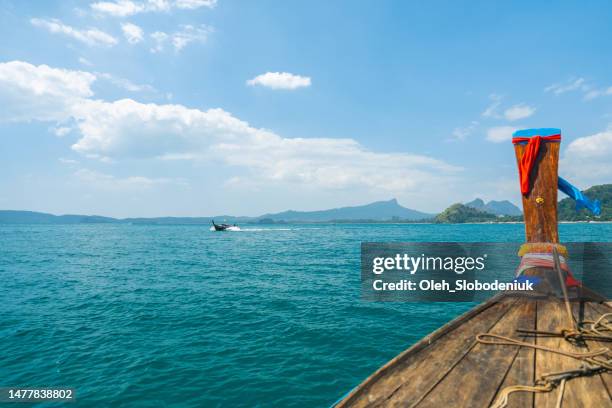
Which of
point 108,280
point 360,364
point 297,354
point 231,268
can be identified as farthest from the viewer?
point 231,268

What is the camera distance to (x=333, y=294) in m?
18.9

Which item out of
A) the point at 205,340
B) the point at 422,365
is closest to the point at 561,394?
the point at 422,365

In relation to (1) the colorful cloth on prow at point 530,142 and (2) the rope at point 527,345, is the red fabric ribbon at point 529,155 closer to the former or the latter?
(1) the colorful cloth on prow at point 530,142

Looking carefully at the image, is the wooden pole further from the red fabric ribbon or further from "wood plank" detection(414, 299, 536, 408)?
"wood plank" detection(414, 299, 536, 408)

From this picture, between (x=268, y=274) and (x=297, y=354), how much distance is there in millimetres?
17247

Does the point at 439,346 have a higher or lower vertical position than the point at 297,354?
higher

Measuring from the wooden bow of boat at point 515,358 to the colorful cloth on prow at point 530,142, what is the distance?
3.7 inches

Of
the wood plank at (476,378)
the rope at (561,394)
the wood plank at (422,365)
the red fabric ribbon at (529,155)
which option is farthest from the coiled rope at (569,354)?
the red fabric ribbon at (529,155)

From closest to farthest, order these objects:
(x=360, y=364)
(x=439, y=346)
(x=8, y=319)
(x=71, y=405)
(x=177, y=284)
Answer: (x=439, y=346)
(x=71, y=405)
(x=360, y=364)
(x=8, y=319)
(x=177, y=284)

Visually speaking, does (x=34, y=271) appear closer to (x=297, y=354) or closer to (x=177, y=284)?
(x=177, y=284)

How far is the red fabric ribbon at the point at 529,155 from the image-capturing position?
556cm

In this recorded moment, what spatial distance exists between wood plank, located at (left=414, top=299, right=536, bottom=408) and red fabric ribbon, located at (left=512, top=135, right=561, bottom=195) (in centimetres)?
286

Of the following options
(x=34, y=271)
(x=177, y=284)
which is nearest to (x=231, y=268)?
(x=177, y=284)

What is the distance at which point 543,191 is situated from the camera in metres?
5.61
